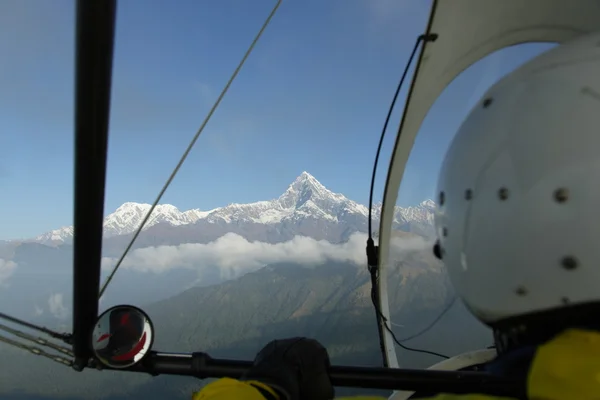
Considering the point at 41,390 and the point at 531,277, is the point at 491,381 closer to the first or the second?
the point at 531,277

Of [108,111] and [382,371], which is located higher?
[108,111]

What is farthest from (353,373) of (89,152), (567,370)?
(89,152)

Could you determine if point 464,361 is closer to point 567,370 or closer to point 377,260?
point 377,260

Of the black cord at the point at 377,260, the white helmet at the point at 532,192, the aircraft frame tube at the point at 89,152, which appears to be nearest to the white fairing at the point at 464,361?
the black cord at the point at 377,260

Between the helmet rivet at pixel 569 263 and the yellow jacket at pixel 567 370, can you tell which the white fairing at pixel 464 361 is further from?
the yellow jacket at pixel 567 370

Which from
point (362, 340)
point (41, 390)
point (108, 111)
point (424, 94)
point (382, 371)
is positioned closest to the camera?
point (108, 111)

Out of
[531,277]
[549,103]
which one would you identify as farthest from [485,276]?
[549,103]

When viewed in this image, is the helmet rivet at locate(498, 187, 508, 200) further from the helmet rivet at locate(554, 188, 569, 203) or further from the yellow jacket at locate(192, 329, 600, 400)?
the yellow jacket at locate(192, 329, 600, 400)
